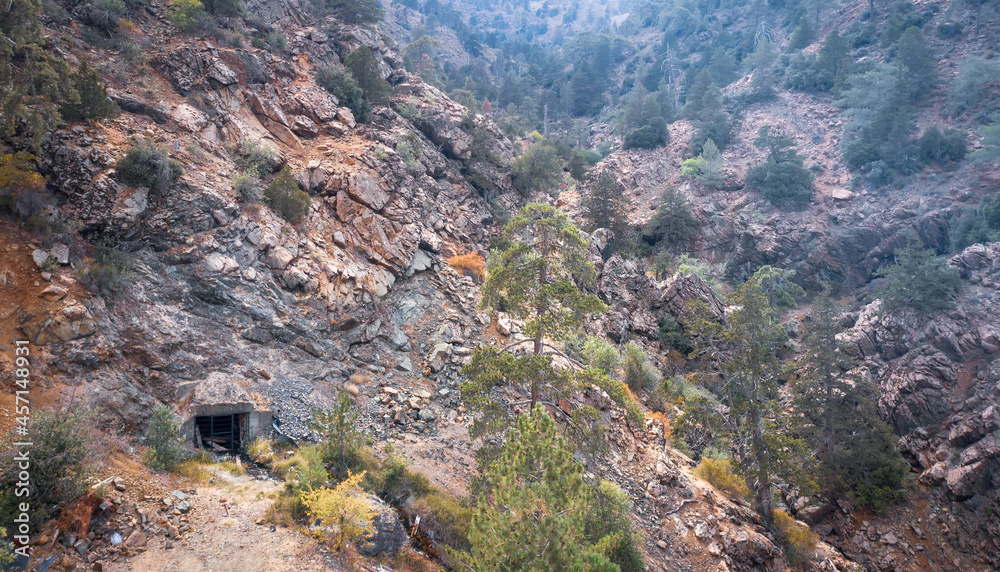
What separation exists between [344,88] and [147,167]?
12491 millimetres

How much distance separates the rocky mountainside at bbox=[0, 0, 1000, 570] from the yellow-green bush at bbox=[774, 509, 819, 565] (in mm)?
448

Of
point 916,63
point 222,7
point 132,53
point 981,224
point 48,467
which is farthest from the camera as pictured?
point 916,63

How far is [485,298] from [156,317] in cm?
932

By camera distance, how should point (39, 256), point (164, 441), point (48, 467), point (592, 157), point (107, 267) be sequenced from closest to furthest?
point (48, 467) < point (164, 441) < point (39, 256) < point (107, 267) < point (592, 157)

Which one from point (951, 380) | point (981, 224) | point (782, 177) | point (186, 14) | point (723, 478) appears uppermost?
point (186, 14)

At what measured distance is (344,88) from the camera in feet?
74.5

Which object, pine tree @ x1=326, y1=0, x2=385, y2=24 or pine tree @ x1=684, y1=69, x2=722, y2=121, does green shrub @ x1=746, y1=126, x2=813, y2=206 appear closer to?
pine tree @ x1=684, y1=69, x2=722, y2=121

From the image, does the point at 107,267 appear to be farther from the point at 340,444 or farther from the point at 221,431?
the point at 340,444

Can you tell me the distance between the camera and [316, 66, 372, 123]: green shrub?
73.7 feet

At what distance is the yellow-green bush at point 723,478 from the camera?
1482 centimetres

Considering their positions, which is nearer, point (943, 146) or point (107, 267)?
point (107, 267)

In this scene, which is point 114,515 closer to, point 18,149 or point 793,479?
point 18,149

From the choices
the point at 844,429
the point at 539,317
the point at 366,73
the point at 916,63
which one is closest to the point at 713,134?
the point at 916,63

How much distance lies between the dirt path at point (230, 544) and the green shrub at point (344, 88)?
65.0 feet
